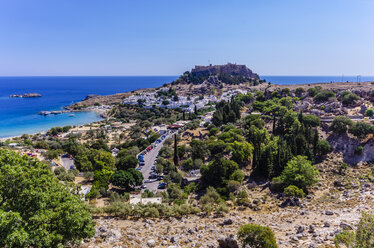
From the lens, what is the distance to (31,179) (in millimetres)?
10633

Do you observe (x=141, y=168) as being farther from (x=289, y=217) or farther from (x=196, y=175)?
(x=289, y=217)

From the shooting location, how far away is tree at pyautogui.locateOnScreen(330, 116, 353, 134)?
41281 mm

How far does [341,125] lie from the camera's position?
41.3 m

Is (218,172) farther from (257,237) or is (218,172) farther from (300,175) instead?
(257,237)

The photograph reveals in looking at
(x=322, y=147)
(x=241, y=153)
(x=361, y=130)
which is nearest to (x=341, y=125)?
(x=361, y=130)

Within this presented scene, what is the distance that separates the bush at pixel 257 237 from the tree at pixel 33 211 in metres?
8.66

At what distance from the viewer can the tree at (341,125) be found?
41281mm

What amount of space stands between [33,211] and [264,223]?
16.2 m

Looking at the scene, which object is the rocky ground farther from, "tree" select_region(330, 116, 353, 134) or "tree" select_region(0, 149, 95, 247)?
"tree" select_region(330, 116, 353, 134)

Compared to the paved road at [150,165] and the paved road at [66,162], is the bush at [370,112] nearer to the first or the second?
the paved road at [150,165]

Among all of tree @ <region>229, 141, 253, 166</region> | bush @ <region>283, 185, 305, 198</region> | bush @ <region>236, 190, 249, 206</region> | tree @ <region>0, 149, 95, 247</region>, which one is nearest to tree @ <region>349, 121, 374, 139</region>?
tree @ <region>229, 141, 253, 166</region>

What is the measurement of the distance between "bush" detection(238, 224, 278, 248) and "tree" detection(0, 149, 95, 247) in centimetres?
866

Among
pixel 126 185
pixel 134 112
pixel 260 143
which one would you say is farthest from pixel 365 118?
pixel 134 112

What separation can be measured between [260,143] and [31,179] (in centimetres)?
3478
